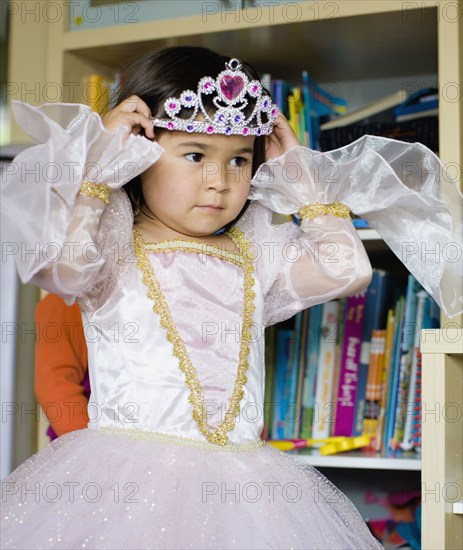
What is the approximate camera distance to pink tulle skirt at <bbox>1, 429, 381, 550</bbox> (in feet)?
3.27

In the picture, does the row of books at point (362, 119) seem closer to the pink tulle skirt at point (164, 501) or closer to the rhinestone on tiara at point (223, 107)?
the rhinestone on tiara at point (223, 107)

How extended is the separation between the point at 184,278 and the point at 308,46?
630 millimetres

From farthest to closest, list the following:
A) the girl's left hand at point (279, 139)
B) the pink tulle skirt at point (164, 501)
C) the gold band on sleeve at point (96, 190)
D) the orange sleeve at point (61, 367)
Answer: the orange sleeve at point (61, 367)
the girl's left hand at point (279, 139)
the gold band on sleeve at point (96, 190)
the pink tulle skirt at point (164, 501)

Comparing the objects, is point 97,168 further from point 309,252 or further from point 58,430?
point 58,430

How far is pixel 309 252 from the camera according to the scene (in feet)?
4.29

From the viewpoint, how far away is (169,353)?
3.91ft

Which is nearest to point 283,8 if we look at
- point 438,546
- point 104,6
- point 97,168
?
point 104,6

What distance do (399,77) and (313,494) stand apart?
100 centimetres

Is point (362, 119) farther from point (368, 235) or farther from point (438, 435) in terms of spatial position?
point (438, 435)

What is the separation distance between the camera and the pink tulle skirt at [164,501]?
3.27 ft

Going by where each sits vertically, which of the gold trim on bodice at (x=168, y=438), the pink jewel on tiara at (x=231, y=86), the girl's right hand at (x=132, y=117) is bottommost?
the gold trim on bodice at (x=168, y=438)

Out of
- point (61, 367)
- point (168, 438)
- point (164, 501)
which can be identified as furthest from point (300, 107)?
point (164, 501)

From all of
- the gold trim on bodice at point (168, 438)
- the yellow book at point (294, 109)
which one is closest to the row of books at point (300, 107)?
the yellow book at point (294, 109)

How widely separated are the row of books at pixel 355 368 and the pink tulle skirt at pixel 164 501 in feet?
1.56
